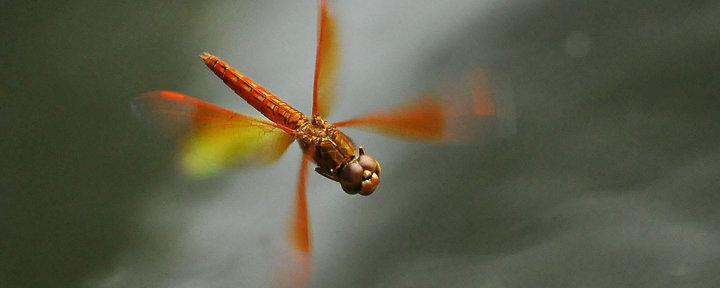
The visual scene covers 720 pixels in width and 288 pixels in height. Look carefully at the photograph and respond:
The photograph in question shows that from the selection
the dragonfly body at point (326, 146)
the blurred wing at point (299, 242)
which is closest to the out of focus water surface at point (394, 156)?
the blurred wing at point (299, 242)

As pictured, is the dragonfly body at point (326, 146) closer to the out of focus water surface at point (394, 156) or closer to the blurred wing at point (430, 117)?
the blurred wing at point (430, 117)

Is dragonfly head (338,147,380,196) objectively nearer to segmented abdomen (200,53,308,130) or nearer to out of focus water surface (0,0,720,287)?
segmented abdomen (200,53,308,130)

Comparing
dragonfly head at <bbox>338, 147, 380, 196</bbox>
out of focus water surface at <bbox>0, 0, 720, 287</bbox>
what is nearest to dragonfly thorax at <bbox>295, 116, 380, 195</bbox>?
dragonfly head at <bbox>338, 147, 380, 196</bbox>

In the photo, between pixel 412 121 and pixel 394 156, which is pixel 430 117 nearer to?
pixel 412 121

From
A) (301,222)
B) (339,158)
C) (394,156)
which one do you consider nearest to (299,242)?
(301,222)

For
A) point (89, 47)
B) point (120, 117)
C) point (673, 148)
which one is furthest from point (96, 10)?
point (673, 148)

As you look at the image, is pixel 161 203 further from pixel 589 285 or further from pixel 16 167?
pixel 589 285
